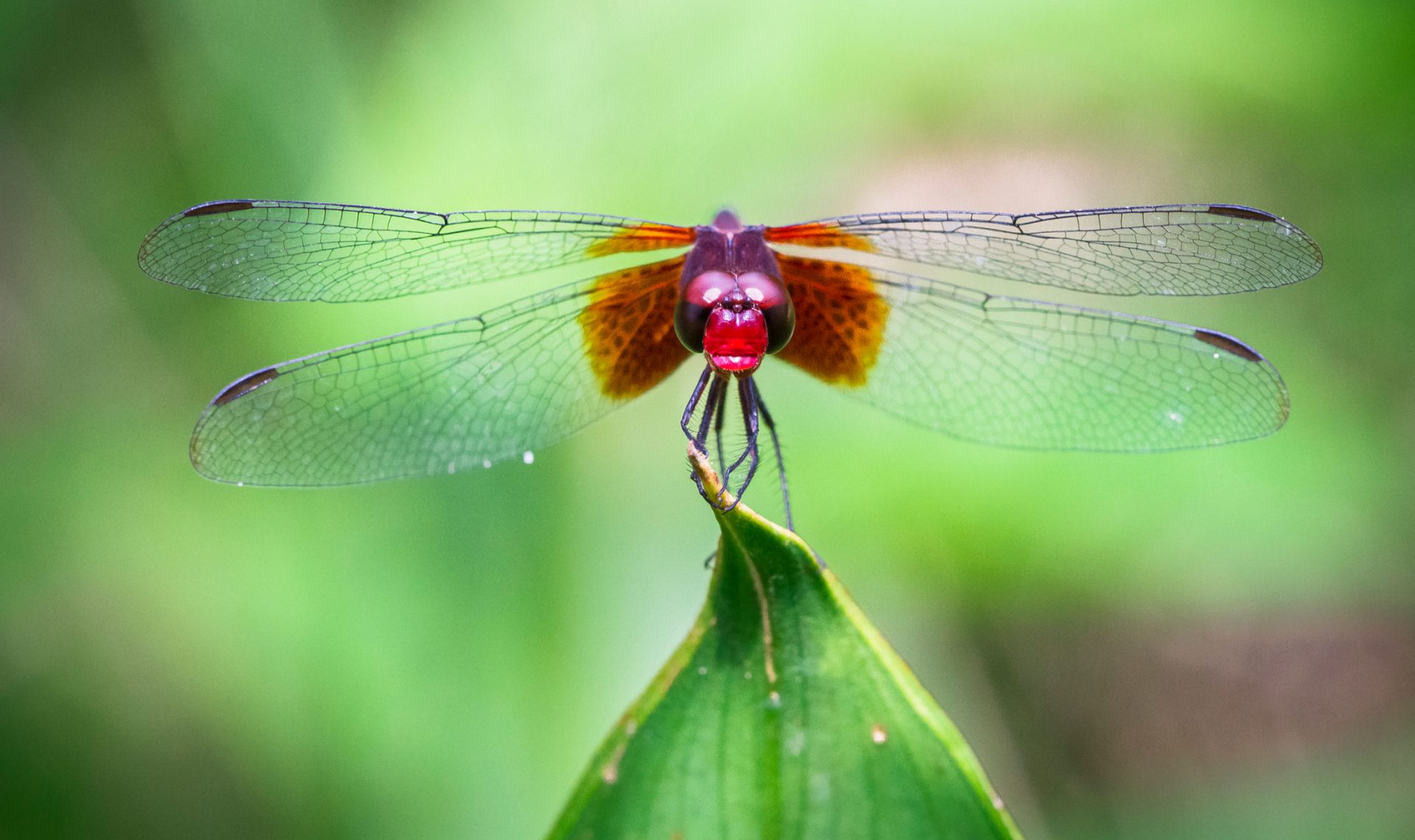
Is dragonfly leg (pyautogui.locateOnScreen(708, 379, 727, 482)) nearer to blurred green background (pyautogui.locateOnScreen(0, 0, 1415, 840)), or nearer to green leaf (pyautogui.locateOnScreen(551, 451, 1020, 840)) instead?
blurred green background (pyautogui.locateOnScreen(0, 0, 1415, 840))

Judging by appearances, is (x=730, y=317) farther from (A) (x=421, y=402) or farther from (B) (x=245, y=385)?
(B) (x=245, y=385)

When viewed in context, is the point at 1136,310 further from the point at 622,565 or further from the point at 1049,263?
the point at 622,565

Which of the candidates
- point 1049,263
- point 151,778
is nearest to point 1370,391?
point 1049,263

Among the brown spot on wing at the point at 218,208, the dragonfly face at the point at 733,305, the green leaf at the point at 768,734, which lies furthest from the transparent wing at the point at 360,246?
the green leaf at the point at 768,734

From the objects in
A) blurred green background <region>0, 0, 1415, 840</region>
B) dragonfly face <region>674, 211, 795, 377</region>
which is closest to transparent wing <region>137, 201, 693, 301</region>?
dragonfly face <region>674, 211, 795, 377</region>

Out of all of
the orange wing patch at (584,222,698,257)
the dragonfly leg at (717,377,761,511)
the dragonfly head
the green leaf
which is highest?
the orange wing patch at (584,222,698,257)
